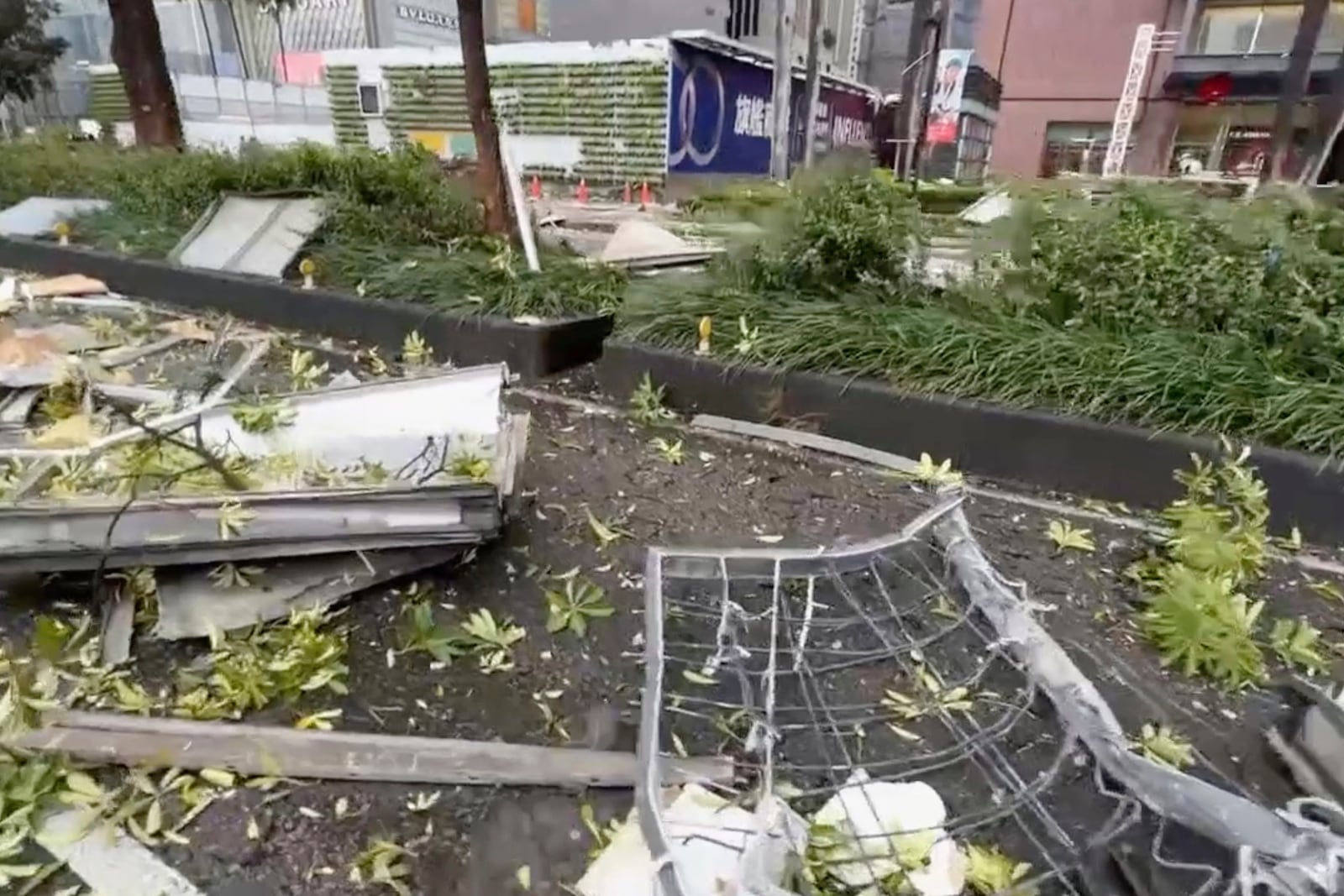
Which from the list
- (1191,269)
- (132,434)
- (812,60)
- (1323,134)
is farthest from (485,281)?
(812,60)

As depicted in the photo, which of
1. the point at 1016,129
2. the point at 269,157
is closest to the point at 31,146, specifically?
the point at 269,157

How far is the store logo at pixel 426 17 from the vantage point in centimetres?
2005

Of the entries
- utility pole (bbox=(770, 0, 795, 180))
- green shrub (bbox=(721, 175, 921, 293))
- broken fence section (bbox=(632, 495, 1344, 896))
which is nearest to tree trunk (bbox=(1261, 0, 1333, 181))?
utility pole (bbox=(770, 0, 795, 180))

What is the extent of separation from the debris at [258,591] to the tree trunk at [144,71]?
725cm

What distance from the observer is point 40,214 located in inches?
289

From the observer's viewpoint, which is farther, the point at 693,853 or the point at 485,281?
the point at 485,281

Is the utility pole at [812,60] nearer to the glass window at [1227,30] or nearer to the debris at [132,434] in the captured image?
the glass window at [1227,30]

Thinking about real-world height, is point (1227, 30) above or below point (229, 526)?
above

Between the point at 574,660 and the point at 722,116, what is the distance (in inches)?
593

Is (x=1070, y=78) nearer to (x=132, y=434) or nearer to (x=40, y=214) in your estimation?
(x=40, y=214)

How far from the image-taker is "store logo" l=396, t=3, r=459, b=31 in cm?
2005

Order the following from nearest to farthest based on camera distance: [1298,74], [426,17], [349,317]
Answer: [349,317] < [1298,74] < [426,17]

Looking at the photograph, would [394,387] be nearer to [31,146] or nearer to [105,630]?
[105,630]

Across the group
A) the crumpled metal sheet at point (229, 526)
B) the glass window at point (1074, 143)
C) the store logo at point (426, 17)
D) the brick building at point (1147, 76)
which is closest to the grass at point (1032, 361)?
the crumpled metal sheet at point (229, 526)
